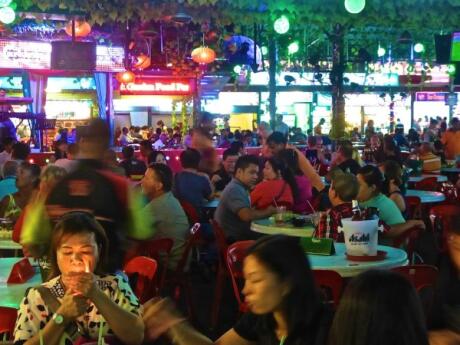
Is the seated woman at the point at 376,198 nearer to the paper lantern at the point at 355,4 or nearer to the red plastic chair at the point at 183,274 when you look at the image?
the red plastic chair at the point at 183,274

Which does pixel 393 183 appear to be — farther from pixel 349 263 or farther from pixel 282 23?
pixel 282 23

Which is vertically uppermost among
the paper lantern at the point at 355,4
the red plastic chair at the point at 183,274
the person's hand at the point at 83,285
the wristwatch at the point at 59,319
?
the paper lantern at the point at 355,4

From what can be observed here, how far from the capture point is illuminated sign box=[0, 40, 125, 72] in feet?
53.5

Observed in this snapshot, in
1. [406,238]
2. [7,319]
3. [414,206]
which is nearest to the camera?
[7,319]

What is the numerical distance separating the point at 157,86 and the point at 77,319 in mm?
18859

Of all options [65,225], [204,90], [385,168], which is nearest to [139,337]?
[65,225]

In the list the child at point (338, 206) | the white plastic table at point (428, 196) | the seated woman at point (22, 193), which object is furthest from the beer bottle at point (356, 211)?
the white plastic table at point (428, 196)

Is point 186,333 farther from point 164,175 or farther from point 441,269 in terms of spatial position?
point 164,175

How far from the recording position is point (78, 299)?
2713 millimetres

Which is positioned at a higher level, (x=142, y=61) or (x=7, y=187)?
(x=142, y=61)

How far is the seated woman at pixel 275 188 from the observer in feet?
23.9

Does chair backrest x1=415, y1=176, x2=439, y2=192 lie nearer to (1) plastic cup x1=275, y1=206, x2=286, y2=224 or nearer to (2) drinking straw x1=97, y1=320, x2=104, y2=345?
(1) plastic cup x1=275, y1=206, x2=286, y2=224

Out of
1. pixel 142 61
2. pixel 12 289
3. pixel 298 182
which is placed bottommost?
pixel 12 289

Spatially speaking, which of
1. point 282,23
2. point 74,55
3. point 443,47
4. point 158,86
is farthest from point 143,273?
point 158,86
